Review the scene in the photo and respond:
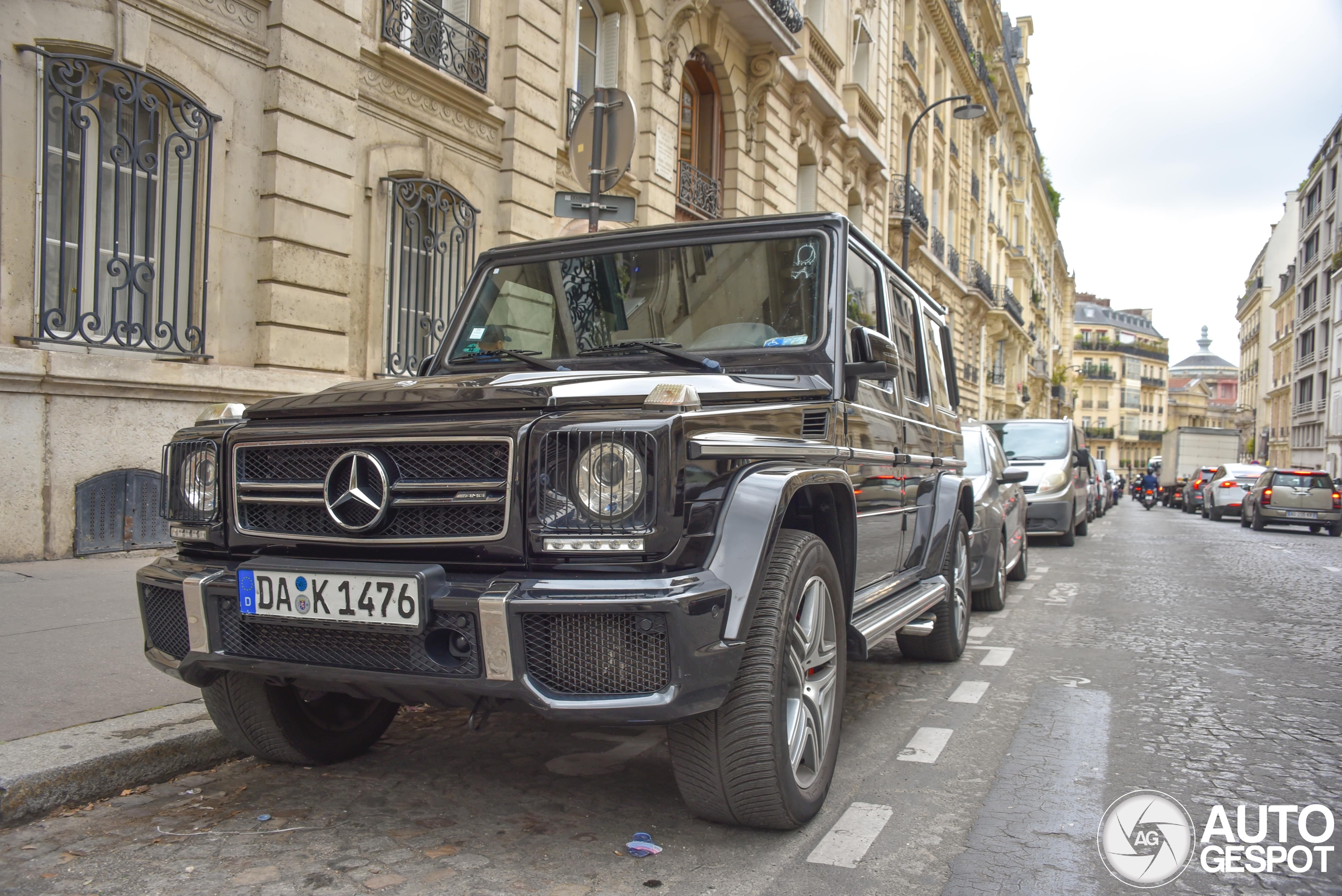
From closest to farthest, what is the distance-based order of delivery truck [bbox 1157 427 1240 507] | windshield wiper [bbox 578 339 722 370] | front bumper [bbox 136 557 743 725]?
front bumper [bbox 136 557 743 725], windshield wiper [bbox 578 339 722 370], delivery truck [bbox 1157 427 1240 507]

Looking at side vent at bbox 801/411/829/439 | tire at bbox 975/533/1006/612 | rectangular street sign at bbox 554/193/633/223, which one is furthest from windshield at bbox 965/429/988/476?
side vent at bbox 801/411/829/439

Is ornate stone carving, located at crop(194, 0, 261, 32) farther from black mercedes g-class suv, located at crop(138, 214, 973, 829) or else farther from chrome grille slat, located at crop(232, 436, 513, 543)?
chrome grille slat, located at crop(232, 436, 513, 543)

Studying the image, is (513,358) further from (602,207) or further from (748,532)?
(602,207)

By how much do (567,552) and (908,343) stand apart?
123 inches

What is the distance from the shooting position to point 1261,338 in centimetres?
8919

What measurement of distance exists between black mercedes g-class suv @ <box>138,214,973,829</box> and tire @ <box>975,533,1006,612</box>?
4.66m

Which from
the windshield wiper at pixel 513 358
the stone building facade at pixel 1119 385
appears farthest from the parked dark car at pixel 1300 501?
the stone building facade at pixel 1119 385

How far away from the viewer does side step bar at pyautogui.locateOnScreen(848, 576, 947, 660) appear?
3609 millimetres

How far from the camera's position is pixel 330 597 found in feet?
9.34

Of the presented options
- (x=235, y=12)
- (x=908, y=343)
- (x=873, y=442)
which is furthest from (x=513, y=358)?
(x=235, y=12)

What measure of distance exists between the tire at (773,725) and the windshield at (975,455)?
599 cm

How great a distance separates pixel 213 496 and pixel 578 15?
1255 cm

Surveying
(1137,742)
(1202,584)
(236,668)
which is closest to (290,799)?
(236,668)

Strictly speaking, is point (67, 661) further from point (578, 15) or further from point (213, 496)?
point (578, 15)
